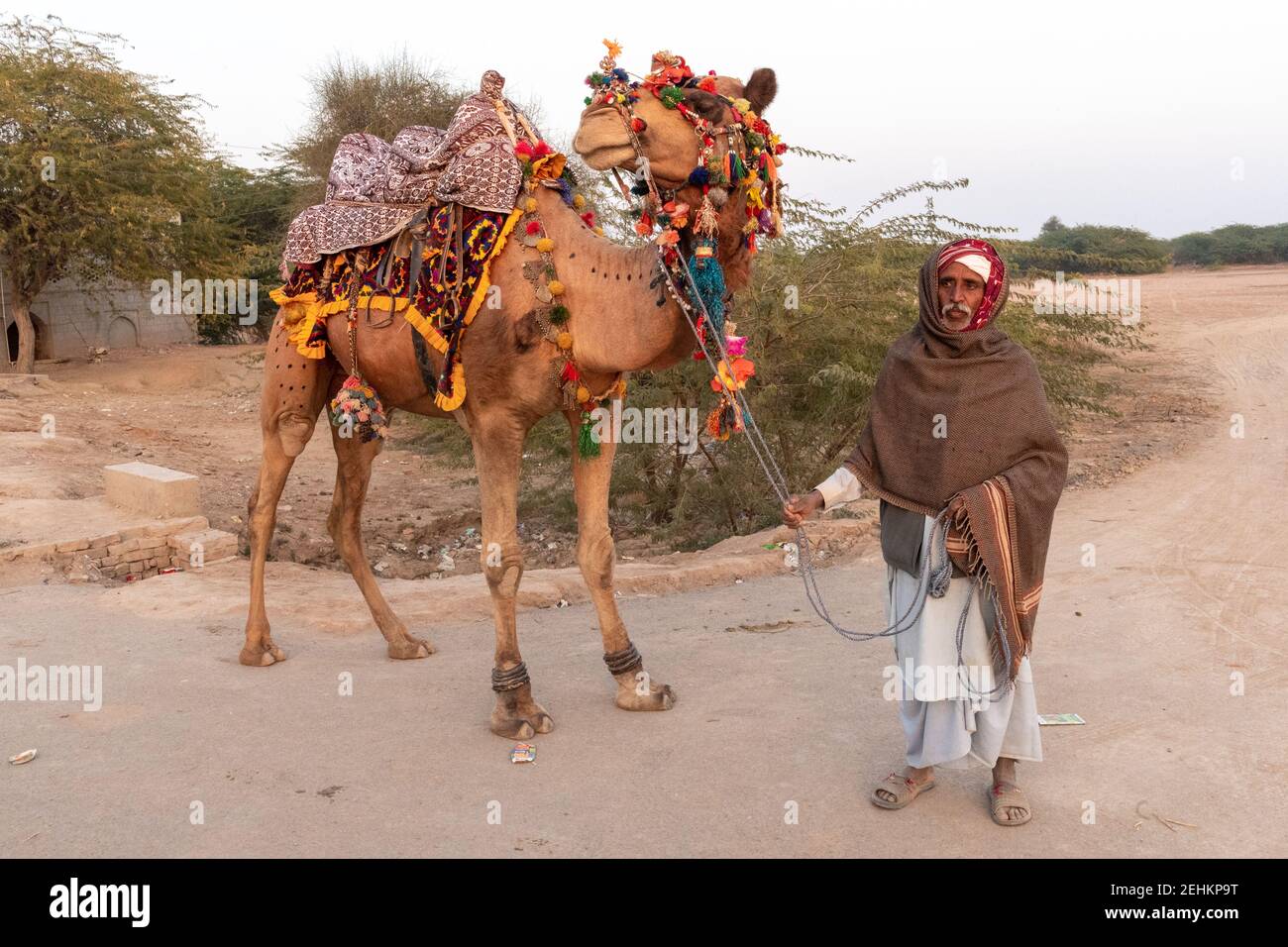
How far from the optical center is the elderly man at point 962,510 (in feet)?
10.8

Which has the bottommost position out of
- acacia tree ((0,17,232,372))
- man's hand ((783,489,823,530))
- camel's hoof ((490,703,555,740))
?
camel's hoof ((490,703,555,740))

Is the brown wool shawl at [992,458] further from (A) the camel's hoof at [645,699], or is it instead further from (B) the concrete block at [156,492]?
(B) the concrete block at [156,492]

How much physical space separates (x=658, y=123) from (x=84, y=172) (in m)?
20.6

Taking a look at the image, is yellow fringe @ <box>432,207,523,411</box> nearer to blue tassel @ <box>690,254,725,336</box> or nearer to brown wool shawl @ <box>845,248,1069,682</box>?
blue tassel @ <box>690,254,725,336</box>

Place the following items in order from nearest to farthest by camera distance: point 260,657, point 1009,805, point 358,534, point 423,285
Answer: point 1009,805 < point 423,285 < point 260,657 < point 358,534

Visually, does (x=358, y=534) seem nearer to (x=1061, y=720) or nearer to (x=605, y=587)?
(x=605, y=587)

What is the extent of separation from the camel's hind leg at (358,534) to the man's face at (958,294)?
321 centimetres

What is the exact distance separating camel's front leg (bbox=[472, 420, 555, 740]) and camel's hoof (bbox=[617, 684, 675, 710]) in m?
0.35

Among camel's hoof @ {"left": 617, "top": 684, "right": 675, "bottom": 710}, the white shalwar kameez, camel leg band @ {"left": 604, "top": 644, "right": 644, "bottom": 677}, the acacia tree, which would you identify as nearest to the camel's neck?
the white shalwar kameez

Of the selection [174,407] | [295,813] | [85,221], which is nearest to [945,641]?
[295,813]

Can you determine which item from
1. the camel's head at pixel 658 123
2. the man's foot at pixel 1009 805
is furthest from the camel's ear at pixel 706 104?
the man's foot at pixel 1009 805

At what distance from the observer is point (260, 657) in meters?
5.20

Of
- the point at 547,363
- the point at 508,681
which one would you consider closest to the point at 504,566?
the point at 508,681

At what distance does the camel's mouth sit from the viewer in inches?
136
